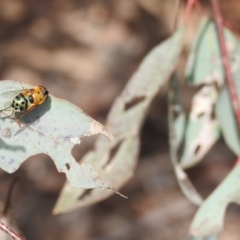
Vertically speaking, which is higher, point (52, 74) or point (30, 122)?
→ point (30, 122)

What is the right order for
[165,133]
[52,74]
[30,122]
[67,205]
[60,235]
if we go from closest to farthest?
[30,122], [67,205], [60,235], [165,133], [52,74]

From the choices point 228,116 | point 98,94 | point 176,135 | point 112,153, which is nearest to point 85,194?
point 112,153

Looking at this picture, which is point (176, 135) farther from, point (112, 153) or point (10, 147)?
point (10, 147)

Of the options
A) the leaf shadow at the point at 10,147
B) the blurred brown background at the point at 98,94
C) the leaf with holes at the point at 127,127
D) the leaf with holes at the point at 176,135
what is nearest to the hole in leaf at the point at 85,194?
the leaf with holes at the point at 127,127

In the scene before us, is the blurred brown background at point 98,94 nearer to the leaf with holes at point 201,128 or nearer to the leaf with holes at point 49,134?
the leaf with holes at point 201,128

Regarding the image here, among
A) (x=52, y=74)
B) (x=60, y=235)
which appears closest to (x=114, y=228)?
(x=60, y=235)

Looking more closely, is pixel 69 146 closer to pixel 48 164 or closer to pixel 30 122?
pixel 30 122

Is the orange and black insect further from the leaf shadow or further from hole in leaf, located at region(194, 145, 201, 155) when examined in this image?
hole in leaf, located at region(194, 145, 201, 155)

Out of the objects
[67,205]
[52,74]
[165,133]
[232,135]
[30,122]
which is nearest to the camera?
[30,122]
